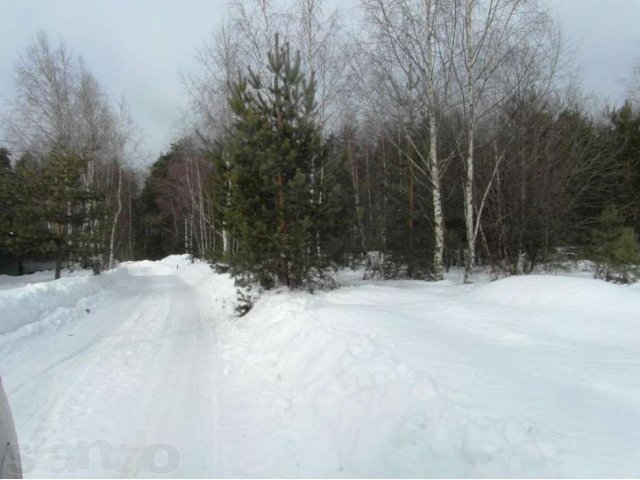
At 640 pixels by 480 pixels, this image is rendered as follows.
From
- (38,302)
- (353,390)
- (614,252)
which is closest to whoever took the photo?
(353,390)

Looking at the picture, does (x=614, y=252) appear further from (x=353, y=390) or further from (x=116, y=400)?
(x=116, y=400)

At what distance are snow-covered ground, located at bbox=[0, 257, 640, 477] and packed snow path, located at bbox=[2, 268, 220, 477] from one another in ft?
0.08

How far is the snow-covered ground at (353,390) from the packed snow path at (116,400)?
0.02m

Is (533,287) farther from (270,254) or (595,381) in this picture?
(270,254)

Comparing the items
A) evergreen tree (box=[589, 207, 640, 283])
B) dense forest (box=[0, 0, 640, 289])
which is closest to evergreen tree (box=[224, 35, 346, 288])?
dense forest (box=[0, 0, 640, 289])

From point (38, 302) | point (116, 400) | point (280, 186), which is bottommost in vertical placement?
point (116, 400)

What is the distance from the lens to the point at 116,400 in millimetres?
5070

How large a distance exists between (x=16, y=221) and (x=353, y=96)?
45.8ft

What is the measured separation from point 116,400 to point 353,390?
284cm

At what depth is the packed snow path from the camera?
3725mm

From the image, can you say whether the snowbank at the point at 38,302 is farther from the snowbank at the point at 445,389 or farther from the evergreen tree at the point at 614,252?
the evergreen tree at the point at 614,252

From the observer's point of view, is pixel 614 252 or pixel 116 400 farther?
pixel 614 252

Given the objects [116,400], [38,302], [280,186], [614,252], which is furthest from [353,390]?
[614,252]

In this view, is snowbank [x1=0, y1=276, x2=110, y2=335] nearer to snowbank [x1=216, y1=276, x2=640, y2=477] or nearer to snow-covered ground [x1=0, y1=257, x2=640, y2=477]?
snow-covered ground [x1=0, y1=257, x2=640, y2=477]
